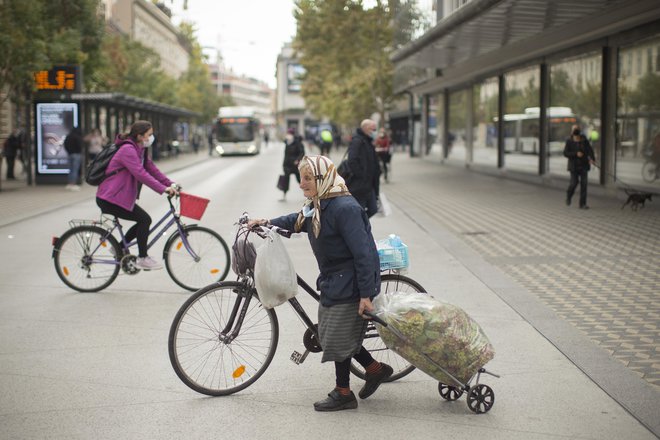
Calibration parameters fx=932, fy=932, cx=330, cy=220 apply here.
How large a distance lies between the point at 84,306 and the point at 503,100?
2508 cm

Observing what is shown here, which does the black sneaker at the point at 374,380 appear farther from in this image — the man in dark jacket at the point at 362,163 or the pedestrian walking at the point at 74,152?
the pedestrian walking at the point at 74,152

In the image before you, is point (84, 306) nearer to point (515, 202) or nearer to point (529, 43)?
point (515, 202)

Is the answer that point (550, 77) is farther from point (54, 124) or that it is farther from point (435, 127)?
point (435, 127)

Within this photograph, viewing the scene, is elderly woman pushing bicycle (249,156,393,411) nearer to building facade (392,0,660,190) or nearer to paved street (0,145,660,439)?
paved street (0,145,660,439)

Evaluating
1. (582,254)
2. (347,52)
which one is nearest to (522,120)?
(582,254)

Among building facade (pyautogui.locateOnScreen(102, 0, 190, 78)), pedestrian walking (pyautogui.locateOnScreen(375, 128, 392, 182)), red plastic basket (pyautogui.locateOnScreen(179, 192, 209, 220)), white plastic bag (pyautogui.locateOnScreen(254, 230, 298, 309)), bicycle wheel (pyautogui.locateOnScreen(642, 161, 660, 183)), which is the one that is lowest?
white plastic bag (pyautogui.locateOnScreen(254, 230, 298, 309))

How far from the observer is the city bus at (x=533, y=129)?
966 inches

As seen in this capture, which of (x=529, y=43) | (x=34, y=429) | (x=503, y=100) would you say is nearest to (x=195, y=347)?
(x=34, y=429)

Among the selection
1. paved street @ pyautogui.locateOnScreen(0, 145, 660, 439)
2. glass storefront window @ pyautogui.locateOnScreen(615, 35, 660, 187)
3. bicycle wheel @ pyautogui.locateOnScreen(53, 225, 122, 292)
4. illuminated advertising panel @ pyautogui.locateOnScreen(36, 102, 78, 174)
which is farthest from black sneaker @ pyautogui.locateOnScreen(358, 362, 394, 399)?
illuminated advertising panel @ pyautogui.locateOnScreen(36, 102, 78, 174)

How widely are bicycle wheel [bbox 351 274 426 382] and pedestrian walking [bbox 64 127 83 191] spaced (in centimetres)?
2000

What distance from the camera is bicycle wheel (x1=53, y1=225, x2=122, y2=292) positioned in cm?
888

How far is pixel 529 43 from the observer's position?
24344mm

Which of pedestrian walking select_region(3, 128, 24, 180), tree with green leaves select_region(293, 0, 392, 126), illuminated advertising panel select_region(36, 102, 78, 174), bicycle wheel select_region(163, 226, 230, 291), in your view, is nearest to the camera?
bicycle wheel select_region(163, 226, 230, 291)

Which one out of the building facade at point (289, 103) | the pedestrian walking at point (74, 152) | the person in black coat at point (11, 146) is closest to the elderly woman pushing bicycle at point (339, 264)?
the pedestrian walking at point (74, 152)
